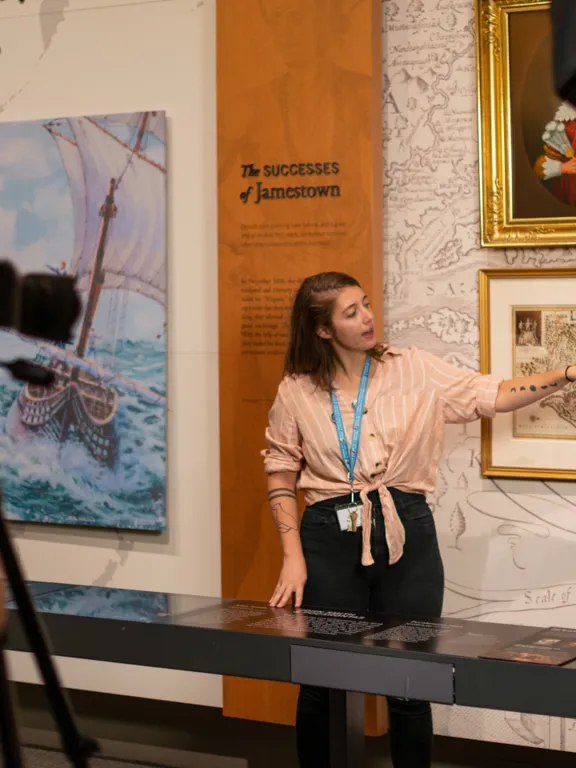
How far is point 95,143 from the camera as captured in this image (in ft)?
15.0

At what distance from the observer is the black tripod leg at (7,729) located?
55.0 inches

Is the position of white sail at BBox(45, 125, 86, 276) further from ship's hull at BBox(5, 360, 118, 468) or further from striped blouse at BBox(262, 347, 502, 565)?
striped blouse at BBox(262, 347, 502, 565)

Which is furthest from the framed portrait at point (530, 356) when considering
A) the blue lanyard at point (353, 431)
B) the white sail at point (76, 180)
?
the white sail at point (76, 180)

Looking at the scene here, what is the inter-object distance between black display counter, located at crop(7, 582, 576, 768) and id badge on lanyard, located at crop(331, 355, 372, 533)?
0.29 meters

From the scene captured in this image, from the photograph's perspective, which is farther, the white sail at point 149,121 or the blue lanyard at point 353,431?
the white sail at point 149,121

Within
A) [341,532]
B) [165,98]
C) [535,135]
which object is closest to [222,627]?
[341,532]

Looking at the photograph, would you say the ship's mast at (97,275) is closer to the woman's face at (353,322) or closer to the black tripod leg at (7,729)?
the woman's face at (353,322)

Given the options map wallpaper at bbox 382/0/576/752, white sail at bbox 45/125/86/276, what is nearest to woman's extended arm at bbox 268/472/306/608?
map wallpaper at bbox 382/0/576/752

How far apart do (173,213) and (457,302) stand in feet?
4.22

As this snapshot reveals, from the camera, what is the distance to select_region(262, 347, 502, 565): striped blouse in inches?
131

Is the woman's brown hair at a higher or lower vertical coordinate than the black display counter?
higher

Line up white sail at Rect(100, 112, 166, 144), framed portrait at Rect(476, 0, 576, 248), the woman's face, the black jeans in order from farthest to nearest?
white sail at Rect(100, 112, 166, 144), framed portrait at Rect(476, 0, 576, 248), the woman's face, the black jeans

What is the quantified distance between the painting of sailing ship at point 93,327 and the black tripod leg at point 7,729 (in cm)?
307

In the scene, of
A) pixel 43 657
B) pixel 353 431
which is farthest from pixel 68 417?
pixel 43 657
